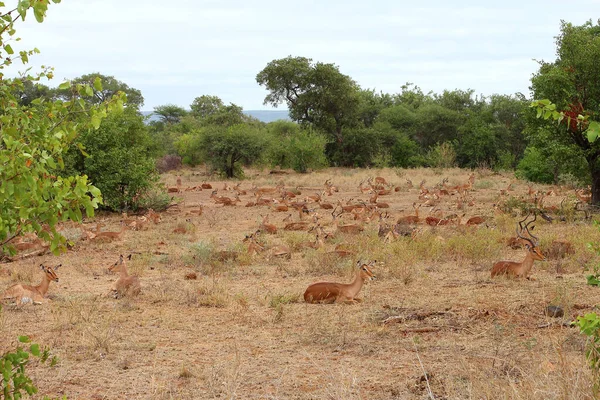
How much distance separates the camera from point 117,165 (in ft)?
60.8

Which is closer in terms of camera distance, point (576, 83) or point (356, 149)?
point (576, 83)

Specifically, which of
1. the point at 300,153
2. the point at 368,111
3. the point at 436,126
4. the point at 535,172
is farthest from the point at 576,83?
the point at 368,111

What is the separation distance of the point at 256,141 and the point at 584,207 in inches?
687

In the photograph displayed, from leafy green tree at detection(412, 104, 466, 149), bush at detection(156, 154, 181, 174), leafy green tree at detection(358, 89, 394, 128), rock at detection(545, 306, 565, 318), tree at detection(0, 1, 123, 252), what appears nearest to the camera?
tree at detection(0, 1, 123, 252)

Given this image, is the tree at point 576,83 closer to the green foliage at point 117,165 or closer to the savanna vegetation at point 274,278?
the savanna vegetation at point 274,278

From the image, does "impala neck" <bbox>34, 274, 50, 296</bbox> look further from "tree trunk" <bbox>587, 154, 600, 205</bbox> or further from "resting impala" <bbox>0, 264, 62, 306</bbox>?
"tree trunk" <bbox>587, 154, 600, 205</bbox>

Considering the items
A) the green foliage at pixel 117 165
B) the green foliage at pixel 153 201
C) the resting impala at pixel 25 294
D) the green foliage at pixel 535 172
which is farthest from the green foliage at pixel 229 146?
the resting impala at pixel 25 294

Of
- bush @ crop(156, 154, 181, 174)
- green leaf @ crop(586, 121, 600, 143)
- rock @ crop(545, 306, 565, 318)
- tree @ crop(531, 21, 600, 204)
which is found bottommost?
rock @ crop(545, 306, 565, 318)

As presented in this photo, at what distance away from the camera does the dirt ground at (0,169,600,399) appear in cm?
547

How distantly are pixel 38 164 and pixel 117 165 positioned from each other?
51.8ft

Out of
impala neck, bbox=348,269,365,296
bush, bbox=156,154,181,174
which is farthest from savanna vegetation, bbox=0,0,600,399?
bush, bbox=156,154,181,174

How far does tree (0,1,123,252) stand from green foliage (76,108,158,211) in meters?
14.9

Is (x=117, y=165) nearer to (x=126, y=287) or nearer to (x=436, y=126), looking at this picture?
(x=126, y=287)

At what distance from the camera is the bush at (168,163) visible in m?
37.8
